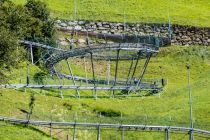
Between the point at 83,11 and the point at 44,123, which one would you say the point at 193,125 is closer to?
the point at 44,123

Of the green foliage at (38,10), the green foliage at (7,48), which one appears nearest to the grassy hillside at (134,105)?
the green foliage at (7,48)

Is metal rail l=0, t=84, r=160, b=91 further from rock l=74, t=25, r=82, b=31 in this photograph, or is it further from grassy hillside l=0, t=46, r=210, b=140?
rock l=74, t=25, r=82, b=31

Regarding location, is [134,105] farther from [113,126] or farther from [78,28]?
[78,28]

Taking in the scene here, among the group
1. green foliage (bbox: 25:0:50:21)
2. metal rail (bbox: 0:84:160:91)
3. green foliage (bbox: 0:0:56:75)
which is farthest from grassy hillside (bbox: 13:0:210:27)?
metal rail (bbox: 0:84:160:91)

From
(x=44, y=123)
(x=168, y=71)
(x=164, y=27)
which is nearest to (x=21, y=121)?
(x=44, y=123)

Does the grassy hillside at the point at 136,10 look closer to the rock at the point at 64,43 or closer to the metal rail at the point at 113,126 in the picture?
the rock at the point at 64,43

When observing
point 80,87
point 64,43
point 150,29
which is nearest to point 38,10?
point 64,43
